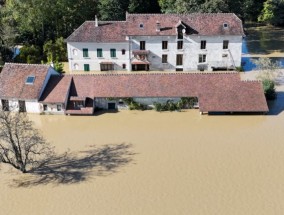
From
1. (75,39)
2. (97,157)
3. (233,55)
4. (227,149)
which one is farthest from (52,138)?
(233,55)

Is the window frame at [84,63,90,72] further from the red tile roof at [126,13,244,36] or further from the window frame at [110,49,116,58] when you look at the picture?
the red tile roof at [126,13,244,36]

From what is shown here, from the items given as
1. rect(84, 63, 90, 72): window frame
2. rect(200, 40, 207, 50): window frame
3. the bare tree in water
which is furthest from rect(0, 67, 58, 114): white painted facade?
rect(200, 40, 207, 50): window frame

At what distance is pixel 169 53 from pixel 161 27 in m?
3.38

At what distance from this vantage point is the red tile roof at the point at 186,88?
40031 millimetres

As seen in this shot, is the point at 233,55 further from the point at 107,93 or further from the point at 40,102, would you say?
the point at 40,102

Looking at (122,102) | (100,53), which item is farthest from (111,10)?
(122,102)

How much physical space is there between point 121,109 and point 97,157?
981cm

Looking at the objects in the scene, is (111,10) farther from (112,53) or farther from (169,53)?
(169,53)

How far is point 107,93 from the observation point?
4141cm

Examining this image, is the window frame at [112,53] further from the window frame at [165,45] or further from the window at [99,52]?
the window frame at [165,45]

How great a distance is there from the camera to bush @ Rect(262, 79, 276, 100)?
42.9 metres

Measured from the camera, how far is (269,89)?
4284cm

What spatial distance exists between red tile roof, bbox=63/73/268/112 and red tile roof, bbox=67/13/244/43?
1003 cm

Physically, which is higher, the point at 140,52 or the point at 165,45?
the point at 165,45
